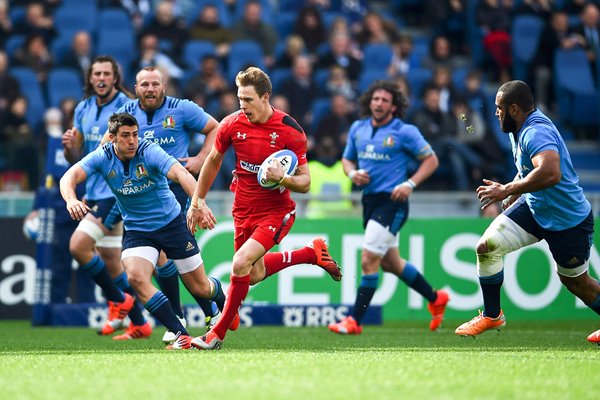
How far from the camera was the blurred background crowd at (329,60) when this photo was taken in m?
16.9

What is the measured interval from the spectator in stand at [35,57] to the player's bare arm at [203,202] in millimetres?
9631

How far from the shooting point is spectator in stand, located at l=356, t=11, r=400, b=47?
789 inches

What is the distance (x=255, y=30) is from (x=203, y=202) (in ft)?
35.5

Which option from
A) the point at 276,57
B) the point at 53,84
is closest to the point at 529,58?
the point at 276,57

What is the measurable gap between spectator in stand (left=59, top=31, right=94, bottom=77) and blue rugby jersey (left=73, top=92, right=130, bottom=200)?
6.69 meters

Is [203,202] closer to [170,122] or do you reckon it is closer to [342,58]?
[170,122]

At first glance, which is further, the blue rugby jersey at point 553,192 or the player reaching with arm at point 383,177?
the player reaching with arm at point 383,177

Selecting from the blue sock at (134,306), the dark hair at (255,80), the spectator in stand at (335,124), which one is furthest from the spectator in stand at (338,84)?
the dark hair at (255,80)

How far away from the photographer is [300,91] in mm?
18031

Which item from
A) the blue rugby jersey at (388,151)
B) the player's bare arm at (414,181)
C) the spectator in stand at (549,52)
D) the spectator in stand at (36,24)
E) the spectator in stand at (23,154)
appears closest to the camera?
the player's bare arm at (414,181)

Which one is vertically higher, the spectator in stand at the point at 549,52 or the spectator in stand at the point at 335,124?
the spectator in stand at the point at 549,52

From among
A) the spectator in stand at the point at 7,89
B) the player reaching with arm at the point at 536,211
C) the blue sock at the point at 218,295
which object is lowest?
the blue sock at the point at 218,295

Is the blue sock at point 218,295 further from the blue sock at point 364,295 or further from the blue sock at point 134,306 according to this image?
the blue sock at point 364,295

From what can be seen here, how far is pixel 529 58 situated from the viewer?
2005 centimetres
